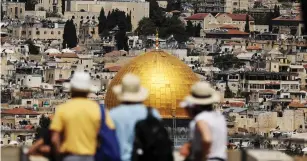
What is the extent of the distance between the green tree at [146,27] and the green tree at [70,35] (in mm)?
8026

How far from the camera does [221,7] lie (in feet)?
540

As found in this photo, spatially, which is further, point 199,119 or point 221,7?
point 221,7

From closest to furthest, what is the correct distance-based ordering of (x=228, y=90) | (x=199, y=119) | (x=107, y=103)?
(x=199, y=119)
(x=107, y=103)
(x=228, y=90)

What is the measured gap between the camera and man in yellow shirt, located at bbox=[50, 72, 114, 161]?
39.3ft

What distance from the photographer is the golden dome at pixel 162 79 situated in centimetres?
2930

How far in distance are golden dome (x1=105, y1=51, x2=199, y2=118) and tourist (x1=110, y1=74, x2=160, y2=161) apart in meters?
16.6

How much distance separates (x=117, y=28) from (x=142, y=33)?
13.6ft

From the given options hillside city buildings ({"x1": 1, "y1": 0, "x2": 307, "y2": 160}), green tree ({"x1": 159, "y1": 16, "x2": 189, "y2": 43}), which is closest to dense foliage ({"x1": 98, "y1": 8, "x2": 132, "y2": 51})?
hillside city buildings ({"x1": 1, "y1": 0, "x2": 307, "y2": 160})

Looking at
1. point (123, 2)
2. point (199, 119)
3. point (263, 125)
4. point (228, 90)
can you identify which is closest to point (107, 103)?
point (199, 119)

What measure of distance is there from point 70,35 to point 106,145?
393 ft

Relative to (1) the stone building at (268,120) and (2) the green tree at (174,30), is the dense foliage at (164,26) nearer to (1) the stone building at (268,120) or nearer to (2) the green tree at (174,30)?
(2) the green tree at (174,30)

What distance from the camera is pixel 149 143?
12031mm

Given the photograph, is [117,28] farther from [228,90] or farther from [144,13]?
[228,90]

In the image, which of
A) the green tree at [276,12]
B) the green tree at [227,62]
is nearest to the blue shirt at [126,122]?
the green tree at [227,62]
